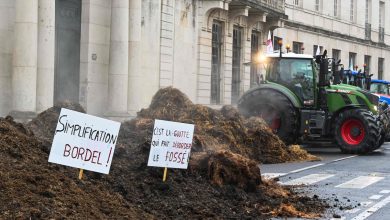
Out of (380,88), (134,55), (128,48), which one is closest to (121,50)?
(128,48)

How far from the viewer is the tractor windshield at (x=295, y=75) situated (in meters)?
22.0

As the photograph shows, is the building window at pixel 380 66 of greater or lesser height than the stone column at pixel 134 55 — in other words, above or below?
above

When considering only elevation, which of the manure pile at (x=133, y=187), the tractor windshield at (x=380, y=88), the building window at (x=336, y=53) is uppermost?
the building window at (x=336, y=53)

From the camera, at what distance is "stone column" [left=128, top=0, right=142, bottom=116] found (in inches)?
948

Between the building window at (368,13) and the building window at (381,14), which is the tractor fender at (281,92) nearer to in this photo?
the building window at (368,13)

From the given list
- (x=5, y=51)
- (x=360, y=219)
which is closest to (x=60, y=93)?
(x=5, y=51)

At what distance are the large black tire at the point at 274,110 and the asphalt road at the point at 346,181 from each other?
120cm

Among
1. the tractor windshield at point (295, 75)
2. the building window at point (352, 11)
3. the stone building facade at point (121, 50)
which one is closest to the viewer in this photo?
the stone building facade at point (121, 50)

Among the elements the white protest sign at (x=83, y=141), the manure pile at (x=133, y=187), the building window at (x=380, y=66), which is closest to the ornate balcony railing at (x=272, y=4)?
the manure pile at (x=133, y=187)

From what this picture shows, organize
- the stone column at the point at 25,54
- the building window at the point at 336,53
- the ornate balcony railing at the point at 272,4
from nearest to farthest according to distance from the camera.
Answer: the stone column at the point at 25,54 → the ornate balcony railing at the point at 272,4 → the building window at the point at 336,53

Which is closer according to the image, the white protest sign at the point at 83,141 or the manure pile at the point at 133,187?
the manure pile at the point at 133,187

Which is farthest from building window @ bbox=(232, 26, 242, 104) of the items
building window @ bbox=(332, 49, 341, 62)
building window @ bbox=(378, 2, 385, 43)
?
building window @ bbox=(378, 2, 385, 43)

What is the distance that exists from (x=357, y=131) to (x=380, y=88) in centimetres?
1157

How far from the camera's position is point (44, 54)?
2002 cm
